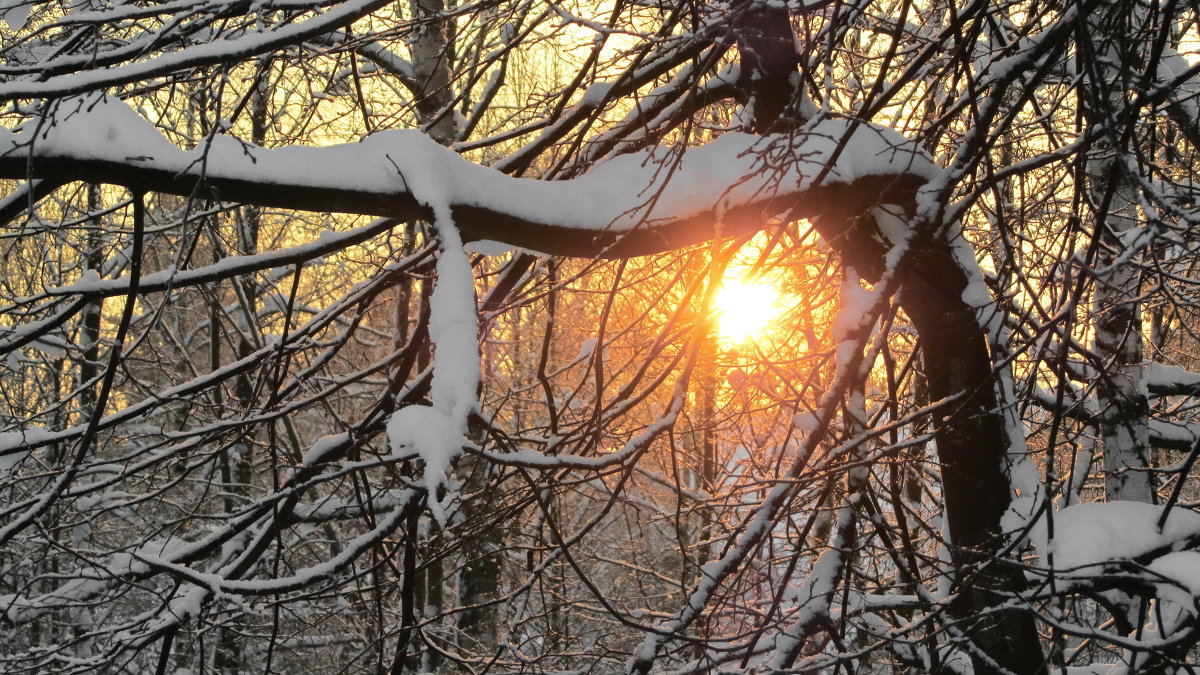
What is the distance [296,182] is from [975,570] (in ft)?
6.88

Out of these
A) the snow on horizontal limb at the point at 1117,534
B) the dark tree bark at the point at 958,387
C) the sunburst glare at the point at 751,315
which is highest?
the sunburst glare at the point at 751,315

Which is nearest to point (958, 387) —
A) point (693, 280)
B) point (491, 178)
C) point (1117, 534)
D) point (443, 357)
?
point (1117, 534)

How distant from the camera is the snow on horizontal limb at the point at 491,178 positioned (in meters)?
1.79

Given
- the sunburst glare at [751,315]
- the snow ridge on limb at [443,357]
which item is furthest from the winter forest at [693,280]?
the sunburst glare at [751,315]

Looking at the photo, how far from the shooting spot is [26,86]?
61.4 inches

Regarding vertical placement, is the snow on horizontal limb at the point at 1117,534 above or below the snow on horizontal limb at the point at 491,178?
below

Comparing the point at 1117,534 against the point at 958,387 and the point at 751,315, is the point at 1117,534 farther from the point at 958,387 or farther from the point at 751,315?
the point at 751,315

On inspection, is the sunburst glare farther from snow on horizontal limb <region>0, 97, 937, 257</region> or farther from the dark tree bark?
snow on horizontal limb <region>0, 97, 937, 257</region>

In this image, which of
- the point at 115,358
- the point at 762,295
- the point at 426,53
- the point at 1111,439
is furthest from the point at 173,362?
the point at 1111,439

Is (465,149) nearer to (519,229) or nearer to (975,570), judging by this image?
(519,229)

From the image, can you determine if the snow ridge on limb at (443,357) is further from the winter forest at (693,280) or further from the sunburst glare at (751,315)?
the sunburst glare at (751,315)

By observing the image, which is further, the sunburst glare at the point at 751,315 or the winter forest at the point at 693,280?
the sunburst glare at the point at 751,315

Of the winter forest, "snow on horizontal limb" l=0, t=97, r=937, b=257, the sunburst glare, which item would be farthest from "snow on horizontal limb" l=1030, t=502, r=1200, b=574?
the sunburst glare

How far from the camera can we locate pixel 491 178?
81.2 inches
